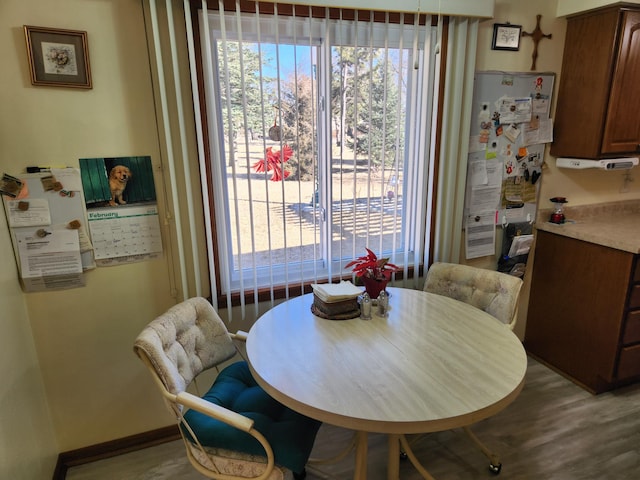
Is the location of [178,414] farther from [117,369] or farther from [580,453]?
[580,453]

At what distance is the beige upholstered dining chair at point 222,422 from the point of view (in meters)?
1.29

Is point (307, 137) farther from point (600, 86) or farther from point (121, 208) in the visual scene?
point (600, 86)

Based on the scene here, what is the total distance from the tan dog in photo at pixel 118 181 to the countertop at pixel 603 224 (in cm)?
250

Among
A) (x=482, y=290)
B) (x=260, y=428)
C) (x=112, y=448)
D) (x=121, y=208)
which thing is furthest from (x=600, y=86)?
(x=112, y=448)

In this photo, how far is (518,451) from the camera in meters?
1.96

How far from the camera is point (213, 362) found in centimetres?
168

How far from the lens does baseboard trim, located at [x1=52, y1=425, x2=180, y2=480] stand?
76.2 inches

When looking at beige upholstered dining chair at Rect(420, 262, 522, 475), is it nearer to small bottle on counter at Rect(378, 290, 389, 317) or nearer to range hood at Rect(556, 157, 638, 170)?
small bottle on counter at Rect(378, 290, 389, 317)

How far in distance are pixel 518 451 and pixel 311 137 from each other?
1872mm

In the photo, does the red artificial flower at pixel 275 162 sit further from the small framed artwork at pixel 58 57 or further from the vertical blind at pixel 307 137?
the small framed artwork at pixel 58 57

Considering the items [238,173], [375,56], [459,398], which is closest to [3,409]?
[238,173]

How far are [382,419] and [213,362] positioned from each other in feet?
2.82

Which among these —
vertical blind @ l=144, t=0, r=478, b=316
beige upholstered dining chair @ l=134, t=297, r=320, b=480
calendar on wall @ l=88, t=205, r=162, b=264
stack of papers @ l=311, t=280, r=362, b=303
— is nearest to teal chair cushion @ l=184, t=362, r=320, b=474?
beige upholstered dining chair @ l=134, t=297, r=320, b=480

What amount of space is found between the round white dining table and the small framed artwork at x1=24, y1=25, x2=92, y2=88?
4.18 ft
